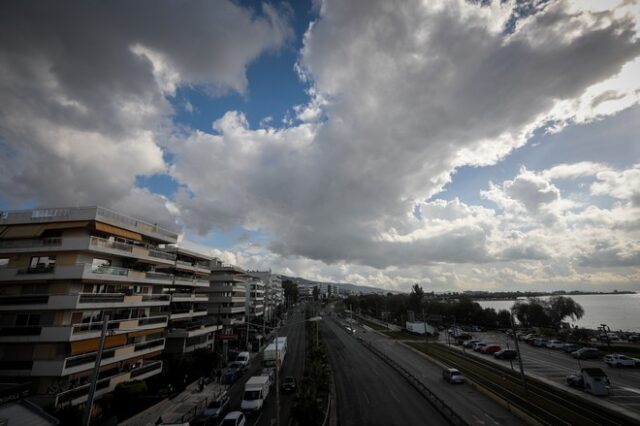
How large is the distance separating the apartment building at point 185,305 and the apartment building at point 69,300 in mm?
9491

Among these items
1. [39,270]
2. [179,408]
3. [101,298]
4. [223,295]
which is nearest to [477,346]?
[223,295]

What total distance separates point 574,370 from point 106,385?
6064 cm

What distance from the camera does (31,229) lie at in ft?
104

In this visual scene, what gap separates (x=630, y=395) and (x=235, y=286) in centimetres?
6851

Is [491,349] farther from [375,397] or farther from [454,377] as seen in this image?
[375,397]

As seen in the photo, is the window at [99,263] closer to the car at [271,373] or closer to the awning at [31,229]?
the awning at [31,229]

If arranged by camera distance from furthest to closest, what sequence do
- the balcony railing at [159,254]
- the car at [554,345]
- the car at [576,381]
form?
the car at [554,345]
the balcony railing at [159,254]
the car at [576,381]

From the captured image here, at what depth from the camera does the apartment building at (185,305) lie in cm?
4778

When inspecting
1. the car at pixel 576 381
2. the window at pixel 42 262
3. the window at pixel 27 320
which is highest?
the window at pixel 42 262

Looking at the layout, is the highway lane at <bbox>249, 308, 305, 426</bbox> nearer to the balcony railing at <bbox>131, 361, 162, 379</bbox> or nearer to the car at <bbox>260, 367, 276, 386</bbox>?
the car at <bbox>260, 367, 276, 386</bbox>

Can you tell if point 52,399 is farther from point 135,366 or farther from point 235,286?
point 235,286

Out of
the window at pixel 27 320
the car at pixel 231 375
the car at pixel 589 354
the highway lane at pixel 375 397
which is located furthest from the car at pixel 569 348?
the window at pixel 27 320

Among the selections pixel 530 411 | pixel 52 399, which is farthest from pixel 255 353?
pixel 530 411

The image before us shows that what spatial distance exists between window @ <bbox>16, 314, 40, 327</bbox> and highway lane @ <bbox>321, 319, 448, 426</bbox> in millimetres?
29793
